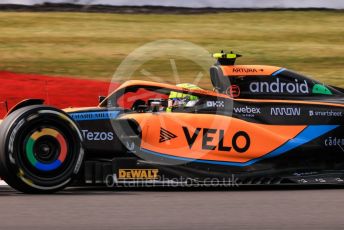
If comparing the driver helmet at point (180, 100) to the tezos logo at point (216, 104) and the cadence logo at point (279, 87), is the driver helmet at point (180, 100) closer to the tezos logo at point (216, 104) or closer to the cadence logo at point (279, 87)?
the tezos logo at point (216, 104)

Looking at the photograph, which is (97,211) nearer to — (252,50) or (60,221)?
(60,221)

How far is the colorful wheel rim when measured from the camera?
→ 7.08 m

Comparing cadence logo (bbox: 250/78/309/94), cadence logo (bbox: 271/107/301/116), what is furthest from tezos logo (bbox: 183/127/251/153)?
cadence logo (bbox: 250/78/309/94)

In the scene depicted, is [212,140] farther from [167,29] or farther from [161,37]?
[167,29]

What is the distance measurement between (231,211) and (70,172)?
171cm

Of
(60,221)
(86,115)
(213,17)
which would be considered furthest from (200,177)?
(213,17)

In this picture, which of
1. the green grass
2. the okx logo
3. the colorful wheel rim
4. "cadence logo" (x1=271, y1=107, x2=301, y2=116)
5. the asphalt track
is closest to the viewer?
the asphalt track

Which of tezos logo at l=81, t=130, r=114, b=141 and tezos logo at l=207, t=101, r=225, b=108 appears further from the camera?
tezos logo at l=207, t=101, r=225, b=108

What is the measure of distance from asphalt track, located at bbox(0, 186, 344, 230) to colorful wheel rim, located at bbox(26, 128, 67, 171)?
0.86ft

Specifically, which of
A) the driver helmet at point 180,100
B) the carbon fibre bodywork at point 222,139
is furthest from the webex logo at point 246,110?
the driver helmet at point 180,100

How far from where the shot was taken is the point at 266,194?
7234 millimetres

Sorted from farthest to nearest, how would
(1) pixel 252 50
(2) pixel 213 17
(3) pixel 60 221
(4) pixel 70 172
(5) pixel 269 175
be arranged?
1. (2) pixel 213 17
2. (1) pixel 252 50
3. (5) pixel 269 175
4. (4) pixel 70 172
5. (3) pixel 60 221

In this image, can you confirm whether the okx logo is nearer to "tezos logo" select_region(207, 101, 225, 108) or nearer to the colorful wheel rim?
"tezos logo" select_region(207, 101, 225, 108)

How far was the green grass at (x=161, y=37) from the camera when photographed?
18.4 meters
